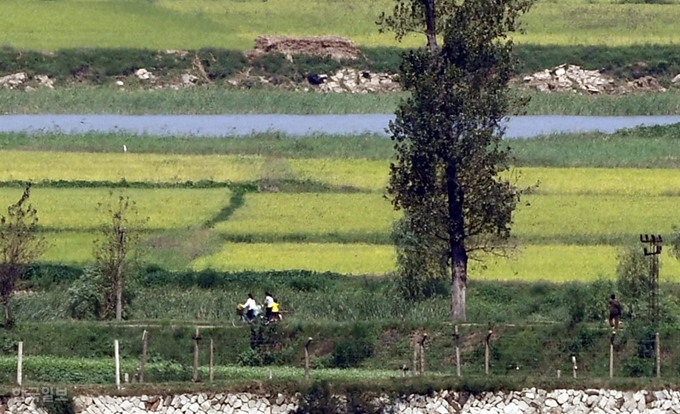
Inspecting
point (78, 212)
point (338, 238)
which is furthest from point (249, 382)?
point (78, 212)

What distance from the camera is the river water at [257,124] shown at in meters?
62.0

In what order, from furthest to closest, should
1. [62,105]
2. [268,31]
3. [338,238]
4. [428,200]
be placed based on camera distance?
[268,31] → [62,105] → [338,238] → [428,200]

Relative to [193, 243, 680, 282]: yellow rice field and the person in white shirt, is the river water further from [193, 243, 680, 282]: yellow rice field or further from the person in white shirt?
the person in white shirt

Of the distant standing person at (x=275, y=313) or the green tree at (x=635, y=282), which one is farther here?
the green tree at (x=635, y=282)

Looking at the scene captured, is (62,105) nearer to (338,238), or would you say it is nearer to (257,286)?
(338,238)

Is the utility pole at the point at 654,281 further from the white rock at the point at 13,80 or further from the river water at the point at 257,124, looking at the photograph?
the white rock at the point at 13,80

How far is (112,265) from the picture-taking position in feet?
109

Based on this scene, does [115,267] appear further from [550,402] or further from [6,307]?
[550,402]

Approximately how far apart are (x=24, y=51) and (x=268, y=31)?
11528 mm

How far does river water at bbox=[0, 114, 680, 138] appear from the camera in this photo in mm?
62031

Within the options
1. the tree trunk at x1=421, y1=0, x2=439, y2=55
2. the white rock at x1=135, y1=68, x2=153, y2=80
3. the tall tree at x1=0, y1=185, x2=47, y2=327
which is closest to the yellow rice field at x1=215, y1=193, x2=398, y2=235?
the tall tree at x1=0, y1=185, x2=47, y2=327

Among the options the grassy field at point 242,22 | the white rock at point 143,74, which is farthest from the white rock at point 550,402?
the grassy field at point 242,22

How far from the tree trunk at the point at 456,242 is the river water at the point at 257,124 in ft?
89.1

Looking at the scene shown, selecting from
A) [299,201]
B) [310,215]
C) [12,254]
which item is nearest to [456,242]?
[12,254]
